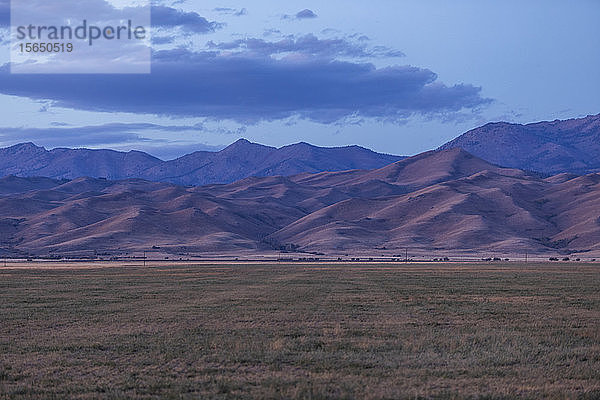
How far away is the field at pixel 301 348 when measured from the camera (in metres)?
15.3

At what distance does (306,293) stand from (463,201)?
149833 millimetres

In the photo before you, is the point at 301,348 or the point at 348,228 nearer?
the point at 301,348

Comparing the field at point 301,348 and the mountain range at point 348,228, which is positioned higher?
the mountain range at point 348,228

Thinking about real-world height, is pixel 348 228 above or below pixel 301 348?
above

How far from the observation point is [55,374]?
1692 cm

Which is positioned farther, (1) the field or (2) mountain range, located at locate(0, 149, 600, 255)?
(2) mountain range, located at locate(0, 149, 600, 255)

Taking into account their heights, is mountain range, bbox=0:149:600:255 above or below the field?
above

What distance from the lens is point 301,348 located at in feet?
66.7

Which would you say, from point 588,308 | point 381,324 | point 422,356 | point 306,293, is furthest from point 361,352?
point 306,293

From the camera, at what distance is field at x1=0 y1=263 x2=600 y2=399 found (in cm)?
1530

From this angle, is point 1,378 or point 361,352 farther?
point 361,352

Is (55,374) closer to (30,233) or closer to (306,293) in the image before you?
(306,293)

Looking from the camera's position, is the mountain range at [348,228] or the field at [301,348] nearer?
the field at [301,348]

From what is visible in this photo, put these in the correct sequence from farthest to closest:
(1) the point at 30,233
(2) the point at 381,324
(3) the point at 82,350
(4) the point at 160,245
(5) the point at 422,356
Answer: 1. (1) the point at 30,233
2. (4) the point at 160,245
3. (2) the point at 381,324
4. (3) the point at 82,350
5. (5) the point at 422,356
